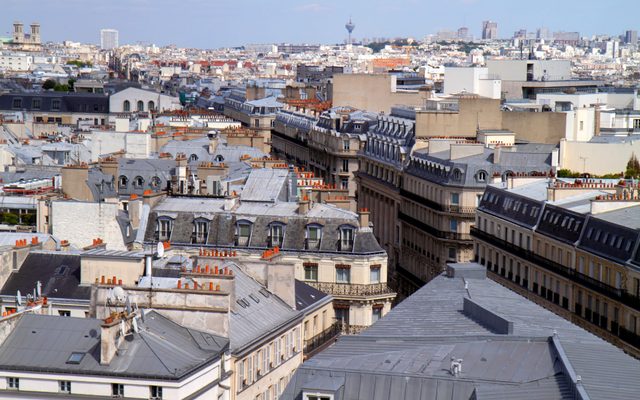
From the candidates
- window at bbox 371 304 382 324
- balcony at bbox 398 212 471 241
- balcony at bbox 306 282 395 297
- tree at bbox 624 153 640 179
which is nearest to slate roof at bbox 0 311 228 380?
balcony at bbox 306 282 395 297

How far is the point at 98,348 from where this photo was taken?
35188 mm

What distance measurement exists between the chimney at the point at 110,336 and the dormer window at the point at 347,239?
55.9 ft

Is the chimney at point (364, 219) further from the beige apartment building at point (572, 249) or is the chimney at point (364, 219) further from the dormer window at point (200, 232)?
the beige apartment building at point (572, 249)

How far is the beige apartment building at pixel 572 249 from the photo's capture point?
50.5 meters

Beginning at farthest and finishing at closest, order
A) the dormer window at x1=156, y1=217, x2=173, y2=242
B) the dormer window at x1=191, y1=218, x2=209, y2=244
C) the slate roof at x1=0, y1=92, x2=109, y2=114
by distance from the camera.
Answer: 1. the slate roof at x1=0, y1=92, x2=109, y2=114
2. the dormer window at x1=156, y1=217, x2=173, y2=242
3. the dormer window at x1=191, y1=218, x2=209, y2=244

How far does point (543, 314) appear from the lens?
41.1 meters

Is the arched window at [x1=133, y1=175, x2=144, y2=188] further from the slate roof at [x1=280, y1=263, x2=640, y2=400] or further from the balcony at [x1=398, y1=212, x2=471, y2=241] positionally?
the slate roof at [x1=280, y1=263, x2=640, y2=400]

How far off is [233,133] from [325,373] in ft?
183

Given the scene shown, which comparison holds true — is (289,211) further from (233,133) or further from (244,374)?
(233,133)

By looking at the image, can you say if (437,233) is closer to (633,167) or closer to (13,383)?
(633,167)

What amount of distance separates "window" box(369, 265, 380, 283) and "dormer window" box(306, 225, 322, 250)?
70.9 inches

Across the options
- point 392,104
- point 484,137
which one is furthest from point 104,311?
point 392,104

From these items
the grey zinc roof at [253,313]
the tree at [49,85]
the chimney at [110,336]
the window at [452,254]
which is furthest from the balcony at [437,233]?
the tree at [49,85]

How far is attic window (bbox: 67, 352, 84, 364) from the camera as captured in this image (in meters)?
35.0
